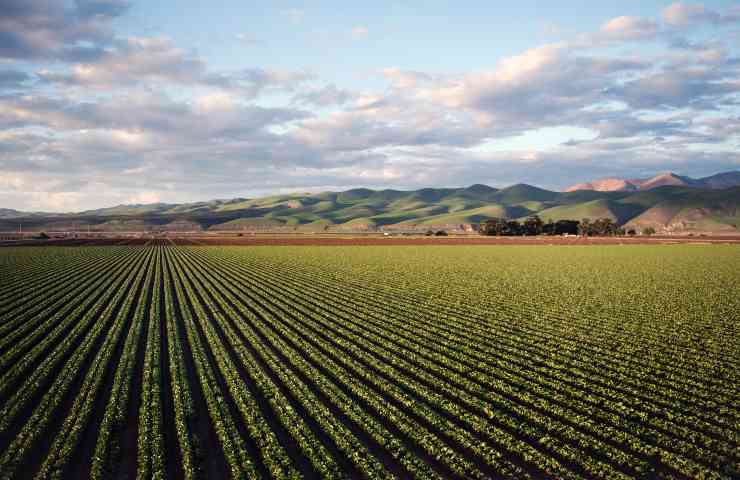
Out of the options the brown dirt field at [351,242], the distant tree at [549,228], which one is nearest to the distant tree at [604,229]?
the distant tree at [549,228]

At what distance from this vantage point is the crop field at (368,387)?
12758 millimetres

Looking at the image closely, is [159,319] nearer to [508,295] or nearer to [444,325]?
[444,325]

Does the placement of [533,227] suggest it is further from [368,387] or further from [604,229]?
[368,387]

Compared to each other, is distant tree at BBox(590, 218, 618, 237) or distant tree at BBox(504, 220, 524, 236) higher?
distant tree at BBox(504, 220, 524, 236)

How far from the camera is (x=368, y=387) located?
58.9 ft

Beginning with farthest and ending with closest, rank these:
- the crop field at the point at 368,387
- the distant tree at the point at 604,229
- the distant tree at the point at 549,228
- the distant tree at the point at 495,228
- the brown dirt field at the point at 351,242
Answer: the distant tree at the point at 604,229, the distant tree at the point at 549,228, the distant tree at the point at 495,228, the brown dirt field at the point at 351,242, the crop field at the point at 368,387

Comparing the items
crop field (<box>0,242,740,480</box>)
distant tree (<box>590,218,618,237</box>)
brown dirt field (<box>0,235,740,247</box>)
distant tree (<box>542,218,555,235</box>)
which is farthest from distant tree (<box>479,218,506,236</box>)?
crop field (<box>0,242,740,480</box>)

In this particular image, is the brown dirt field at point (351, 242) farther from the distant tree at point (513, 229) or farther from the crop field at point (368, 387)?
the crop field at point (368, 387)

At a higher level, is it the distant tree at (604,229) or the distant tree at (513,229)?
the distant tree at (513,229)

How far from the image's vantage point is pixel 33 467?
1249 centimetres

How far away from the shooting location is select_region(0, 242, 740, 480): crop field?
12.8 metres

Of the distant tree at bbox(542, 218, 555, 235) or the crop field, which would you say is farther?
the distant tree at bbox(542, 218, 555, 235)

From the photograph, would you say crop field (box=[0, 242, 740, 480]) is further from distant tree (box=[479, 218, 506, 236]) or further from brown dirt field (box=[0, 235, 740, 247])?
distant tree (box=[479, 218, 506, 236])

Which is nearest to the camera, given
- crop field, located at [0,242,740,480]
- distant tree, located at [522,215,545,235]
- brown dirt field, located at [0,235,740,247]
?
crop field, located at [0,242,740,480]
